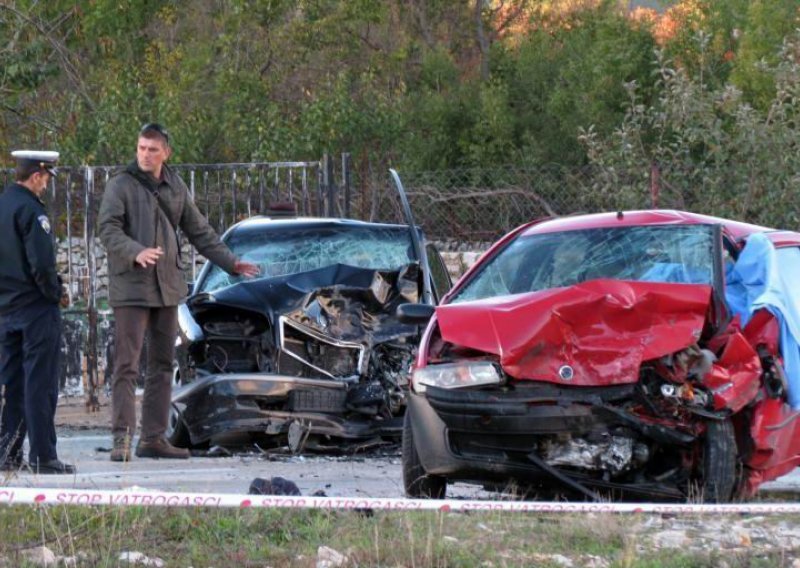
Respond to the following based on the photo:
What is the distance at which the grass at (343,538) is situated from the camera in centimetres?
572

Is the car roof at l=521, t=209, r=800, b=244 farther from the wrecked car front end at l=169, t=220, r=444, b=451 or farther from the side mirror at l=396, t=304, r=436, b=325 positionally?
the wrecked car front end at l=169, t=220, r=444, b=451

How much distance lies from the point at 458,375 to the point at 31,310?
9.43ft

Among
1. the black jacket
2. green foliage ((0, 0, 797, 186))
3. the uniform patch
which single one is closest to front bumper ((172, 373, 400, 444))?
the black jacket

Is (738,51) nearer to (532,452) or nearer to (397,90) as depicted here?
(397,90)

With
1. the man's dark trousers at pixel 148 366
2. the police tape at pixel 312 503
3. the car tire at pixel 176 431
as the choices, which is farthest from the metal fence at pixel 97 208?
the police tape at pixel 312 503

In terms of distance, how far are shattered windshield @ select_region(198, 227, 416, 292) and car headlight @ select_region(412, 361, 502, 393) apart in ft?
11.8

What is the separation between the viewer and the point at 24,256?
865 cm

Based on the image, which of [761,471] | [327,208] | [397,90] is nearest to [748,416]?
[761,471]

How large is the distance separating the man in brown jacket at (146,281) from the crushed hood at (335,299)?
2.28ft

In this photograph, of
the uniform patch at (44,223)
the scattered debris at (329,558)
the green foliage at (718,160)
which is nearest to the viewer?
the scattered debris at (329,558)

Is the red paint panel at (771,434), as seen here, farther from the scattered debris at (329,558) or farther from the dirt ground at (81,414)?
the dirt ground at (81,414)

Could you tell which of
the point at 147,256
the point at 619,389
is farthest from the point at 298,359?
the point at 619,389

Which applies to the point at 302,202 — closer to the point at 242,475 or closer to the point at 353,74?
the point at 242,475

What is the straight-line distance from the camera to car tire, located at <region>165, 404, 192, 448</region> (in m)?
10.0
